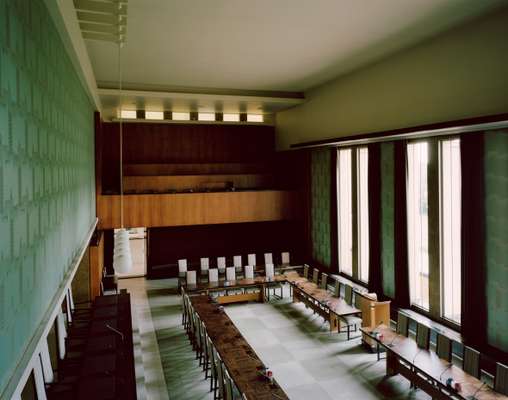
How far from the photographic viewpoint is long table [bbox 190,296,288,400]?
6066mm

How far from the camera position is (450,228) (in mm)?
8703

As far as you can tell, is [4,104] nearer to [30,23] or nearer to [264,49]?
[30,23]

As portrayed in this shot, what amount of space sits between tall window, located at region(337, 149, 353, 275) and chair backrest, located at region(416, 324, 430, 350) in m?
4.81

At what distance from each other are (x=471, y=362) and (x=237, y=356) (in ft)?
12.1

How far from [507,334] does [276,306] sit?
19.9 feet

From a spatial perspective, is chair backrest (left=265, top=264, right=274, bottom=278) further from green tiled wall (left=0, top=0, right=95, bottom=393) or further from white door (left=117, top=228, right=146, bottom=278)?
green tiled wall (left=0, top=0, right=95, bottom=393)

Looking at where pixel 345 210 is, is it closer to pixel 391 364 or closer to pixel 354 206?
pixel 354 206

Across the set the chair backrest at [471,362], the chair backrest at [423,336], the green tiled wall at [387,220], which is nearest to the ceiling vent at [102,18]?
the green tiled wall at [387,220]

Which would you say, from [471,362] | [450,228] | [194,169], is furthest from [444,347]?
[194,169]

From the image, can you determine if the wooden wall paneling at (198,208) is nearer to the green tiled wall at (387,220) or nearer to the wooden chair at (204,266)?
the wooden chair at (204,266)

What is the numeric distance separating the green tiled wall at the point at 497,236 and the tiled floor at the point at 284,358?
185 centimetres

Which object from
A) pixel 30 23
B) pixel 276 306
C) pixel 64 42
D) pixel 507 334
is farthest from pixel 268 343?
pixel 30 23

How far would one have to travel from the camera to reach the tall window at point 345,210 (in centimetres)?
1240

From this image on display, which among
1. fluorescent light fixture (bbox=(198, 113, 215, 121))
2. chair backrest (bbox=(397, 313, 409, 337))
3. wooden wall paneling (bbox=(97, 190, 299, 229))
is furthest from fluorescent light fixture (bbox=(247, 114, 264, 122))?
chair backrest (bbox=(397, 313, 409, 337))
